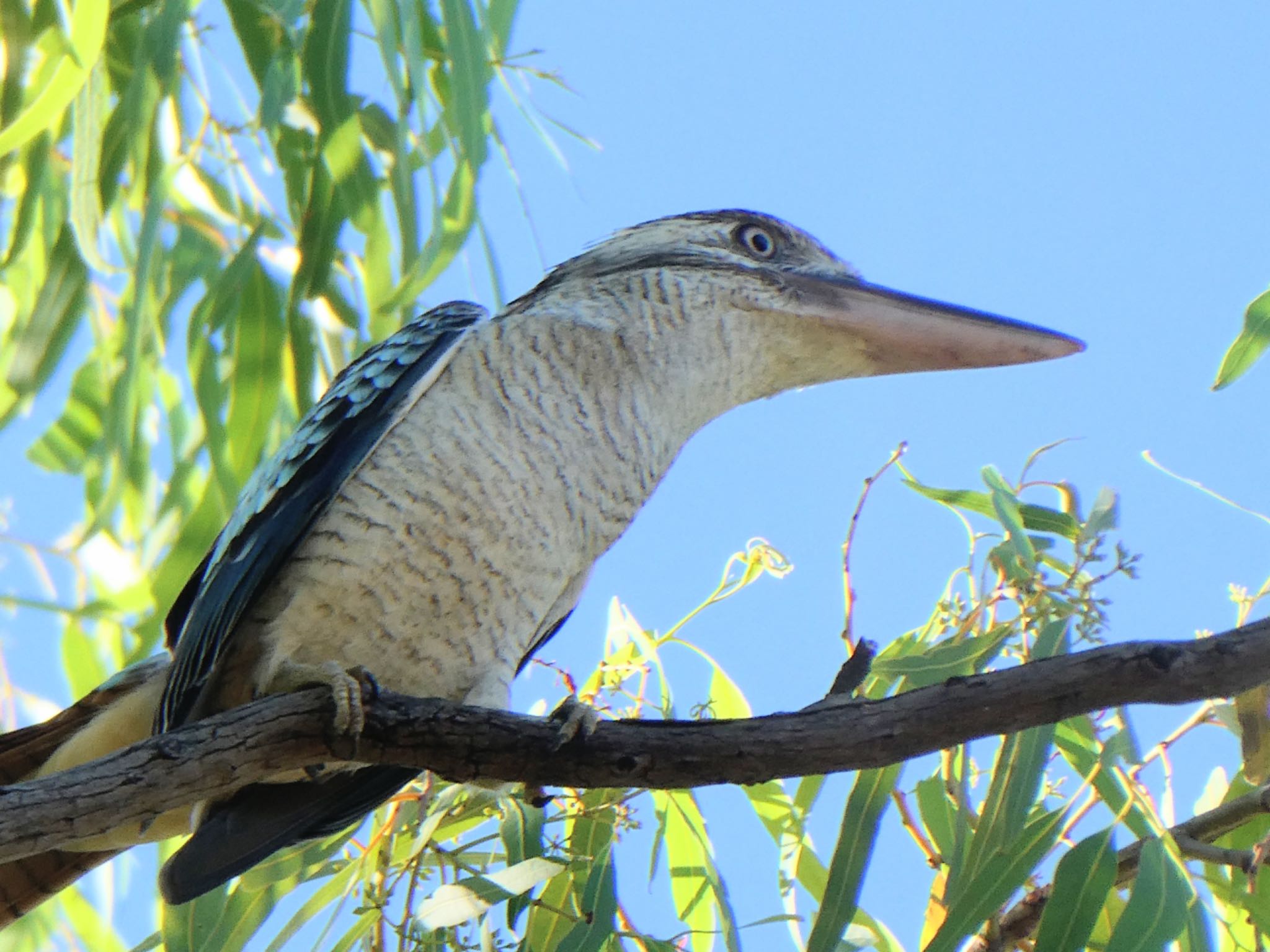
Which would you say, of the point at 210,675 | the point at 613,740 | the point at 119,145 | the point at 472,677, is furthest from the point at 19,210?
the point at 613,740

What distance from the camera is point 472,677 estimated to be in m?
2.20

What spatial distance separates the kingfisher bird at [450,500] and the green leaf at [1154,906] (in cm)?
83

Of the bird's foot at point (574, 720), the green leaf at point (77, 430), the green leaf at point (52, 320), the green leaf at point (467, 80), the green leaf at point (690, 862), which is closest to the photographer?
the bird's foot at point (574, 720)

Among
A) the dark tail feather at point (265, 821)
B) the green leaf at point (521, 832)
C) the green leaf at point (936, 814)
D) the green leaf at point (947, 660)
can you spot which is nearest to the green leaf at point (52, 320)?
the dark tail feather at point (265, 821)

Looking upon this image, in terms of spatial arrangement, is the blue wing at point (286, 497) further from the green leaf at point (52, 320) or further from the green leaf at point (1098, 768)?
the green leaf at point (1098, 768)

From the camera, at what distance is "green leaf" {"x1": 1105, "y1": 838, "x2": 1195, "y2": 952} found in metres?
1.85

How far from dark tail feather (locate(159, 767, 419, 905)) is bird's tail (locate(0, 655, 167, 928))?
21 centimetres

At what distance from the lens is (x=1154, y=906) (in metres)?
1.86

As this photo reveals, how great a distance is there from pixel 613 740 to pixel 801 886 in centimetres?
85

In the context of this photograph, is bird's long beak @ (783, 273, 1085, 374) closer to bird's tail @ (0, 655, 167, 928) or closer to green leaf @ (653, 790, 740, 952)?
green leaf @ (653, 790, 740, 952)

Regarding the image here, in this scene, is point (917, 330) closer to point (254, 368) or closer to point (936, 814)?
point (936, 814)

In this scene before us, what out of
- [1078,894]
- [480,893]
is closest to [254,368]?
[480,893]

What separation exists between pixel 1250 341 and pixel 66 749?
1.88 meters

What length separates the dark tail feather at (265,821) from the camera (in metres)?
2.06
